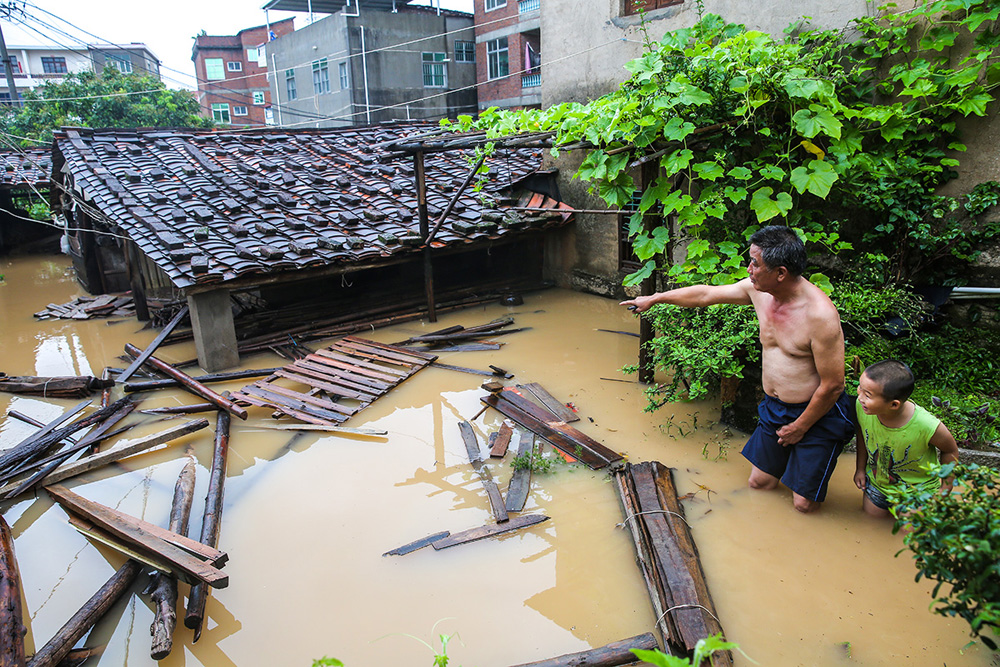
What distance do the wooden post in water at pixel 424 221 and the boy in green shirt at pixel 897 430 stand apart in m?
7.43

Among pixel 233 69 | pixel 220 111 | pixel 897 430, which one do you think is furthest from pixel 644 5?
pixel 233 69

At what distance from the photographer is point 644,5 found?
9.18 meters

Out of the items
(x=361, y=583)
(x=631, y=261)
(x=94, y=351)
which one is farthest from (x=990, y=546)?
(x=94, y=351)

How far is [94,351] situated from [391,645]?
9.07 m

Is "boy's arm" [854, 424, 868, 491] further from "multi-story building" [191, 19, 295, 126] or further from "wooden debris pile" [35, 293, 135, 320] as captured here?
"multi-story building" [191, 19, 295, 126]

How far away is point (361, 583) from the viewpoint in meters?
4.34

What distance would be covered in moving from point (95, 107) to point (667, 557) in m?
27.4

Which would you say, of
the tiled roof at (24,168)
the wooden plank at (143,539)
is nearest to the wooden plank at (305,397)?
the wooden plank at (143,539)

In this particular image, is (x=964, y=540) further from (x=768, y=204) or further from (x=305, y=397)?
(x=305, y=397)

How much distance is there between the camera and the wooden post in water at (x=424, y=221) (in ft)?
32.2

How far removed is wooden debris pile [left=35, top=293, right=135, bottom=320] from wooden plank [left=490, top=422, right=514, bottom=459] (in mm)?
9338

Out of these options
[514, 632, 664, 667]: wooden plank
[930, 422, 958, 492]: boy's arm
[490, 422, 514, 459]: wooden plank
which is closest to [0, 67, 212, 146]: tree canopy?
[490, 422, 514, 459]: wooden plank

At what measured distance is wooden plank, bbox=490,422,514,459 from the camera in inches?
237

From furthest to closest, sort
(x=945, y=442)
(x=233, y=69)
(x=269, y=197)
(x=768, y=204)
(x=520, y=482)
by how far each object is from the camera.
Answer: (x=233, y=69) → (x=269, y=197) → (x=768, y=204) → (x=520, y=482) → (x=945, y=442)
